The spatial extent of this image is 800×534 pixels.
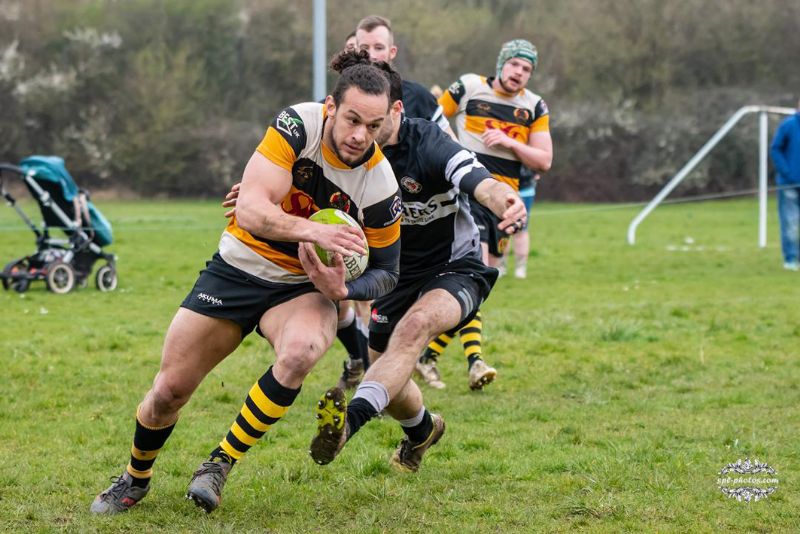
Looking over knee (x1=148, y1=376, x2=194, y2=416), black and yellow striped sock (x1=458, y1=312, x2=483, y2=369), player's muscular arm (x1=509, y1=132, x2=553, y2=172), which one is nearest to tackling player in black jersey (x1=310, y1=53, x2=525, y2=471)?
knee (x1=148, y1=376, x2=194, y2=416)

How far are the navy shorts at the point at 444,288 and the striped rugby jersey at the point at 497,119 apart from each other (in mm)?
3013

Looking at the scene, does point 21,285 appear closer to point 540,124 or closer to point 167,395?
point 540,124

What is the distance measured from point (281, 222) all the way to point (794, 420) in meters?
3.96

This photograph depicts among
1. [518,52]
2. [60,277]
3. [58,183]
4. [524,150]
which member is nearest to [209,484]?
[524,150]

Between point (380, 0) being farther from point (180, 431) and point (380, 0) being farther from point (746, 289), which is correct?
point (180, 431)

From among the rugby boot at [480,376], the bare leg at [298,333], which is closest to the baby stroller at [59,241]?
the rugby boot at [480,376]

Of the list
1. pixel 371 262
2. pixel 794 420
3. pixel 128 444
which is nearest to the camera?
pixel 371 262

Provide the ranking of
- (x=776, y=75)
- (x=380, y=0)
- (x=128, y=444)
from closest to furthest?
(x=128, y=444), (x=776, y=75), (x=380, y=0)

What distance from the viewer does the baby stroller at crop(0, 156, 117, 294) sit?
13688 millimetres

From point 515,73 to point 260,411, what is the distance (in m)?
4.77

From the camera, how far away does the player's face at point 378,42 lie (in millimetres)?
7199

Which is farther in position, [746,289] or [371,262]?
[746,289]

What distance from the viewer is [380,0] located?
51.0m

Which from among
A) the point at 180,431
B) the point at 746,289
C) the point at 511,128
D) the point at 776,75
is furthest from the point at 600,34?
the point at 180,431
